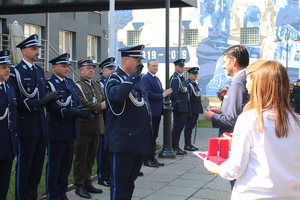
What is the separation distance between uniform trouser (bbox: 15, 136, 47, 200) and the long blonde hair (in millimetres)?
3504

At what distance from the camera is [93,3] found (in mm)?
12117

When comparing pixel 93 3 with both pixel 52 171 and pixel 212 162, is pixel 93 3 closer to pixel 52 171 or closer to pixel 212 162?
pixel 52 171

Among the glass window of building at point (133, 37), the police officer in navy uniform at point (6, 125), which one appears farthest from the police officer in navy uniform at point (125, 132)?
the glass window of building at point (133, 37)

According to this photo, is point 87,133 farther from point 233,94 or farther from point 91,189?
point 233,94

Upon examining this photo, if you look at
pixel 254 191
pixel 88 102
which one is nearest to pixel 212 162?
pixel 254 191

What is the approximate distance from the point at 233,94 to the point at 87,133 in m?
2.98

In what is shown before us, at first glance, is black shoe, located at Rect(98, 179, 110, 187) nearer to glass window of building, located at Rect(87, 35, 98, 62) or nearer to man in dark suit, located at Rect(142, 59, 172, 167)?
man in dark suit, located at Rect(142, 59, 172, 167)

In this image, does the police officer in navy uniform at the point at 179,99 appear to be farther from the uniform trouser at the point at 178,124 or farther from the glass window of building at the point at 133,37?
the glass window of building at the point at 133,37

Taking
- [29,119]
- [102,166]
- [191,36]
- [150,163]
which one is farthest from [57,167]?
[191,36]

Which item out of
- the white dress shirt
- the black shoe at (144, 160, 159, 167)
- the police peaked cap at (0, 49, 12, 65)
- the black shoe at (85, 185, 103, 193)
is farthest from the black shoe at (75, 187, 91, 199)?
the white dress shirt

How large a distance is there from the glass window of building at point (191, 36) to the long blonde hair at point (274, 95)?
3543 centimetres

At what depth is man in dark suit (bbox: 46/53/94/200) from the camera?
A: 5730 millimetres

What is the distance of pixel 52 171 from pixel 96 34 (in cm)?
2464

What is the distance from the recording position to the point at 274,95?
2.82 metres
